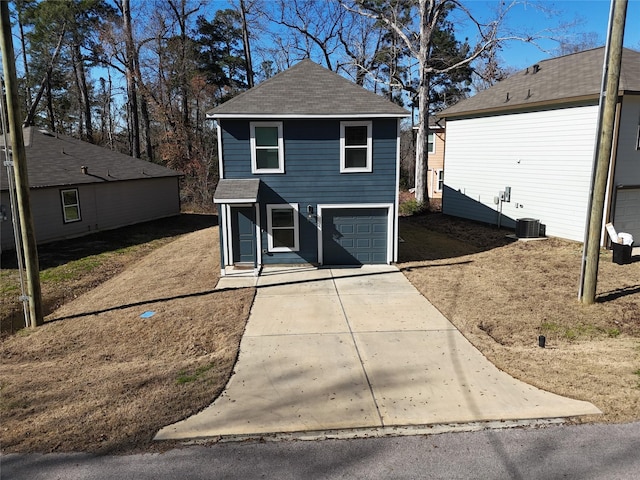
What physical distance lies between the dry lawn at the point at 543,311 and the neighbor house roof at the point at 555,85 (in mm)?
5427

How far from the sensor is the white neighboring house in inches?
618

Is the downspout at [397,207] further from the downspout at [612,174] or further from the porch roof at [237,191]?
the downspout at [612,174]

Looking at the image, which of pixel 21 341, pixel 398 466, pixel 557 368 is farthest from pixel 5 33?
pixel 557 368

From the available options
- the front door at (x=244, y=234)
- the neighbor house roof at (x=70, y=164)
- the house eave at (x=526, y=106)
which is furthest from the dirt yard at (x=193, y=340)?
the neighbor house roof at (x=70, y=164)

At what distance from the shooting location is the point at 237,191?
13023 millimetres

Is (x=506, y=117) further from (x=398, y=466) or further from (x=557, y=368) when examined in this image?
(x=398, y=466)

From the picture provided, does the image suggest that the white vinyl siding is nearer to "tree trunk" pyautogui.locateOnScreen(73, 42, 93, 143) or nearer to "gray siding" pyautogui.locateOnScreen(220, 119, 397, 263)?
"gray siding" pyautogui.locateOnScreen(220, 119, 397, 263)

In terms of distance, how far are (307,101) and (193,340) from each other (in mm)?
8425

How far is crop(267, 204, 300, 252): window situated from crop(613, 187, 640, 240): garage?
11380 mm

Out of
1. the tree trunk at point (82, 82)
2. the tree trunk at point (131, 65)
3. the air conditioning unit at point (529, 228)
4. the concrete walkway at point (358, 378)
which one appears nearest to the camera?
the concrete walkway at point (358, 378)

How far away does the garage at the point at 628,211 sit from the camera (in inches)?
629

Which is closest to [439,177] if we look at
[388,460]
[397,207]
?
[397,207]

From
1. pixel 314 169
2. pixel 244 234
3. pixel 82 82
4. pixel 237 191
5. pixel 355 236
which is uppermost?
pixel 82 82

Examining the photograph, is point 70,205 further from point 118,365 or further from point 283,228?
point 118,365
